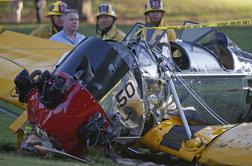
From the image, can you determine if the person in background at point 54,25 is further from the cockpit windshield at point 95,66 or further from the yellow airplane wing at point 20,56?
the cockpit windshield at point 95,66

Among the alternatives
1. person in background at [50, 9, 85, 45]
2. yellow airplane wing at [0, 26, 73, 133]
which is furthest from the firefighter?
yellow airplane wing at [0, 26, 73, 133]

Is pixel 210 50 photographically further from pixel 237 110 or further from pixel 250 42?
pixel 250 42

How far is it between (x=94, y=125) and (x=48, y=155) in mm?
698

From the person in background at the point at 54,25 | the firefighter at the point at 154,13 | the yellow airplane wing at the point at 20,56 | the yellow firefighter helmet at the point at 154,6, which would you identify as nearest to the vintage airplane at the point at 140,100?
the yellow airplane wing at the point at 20,56

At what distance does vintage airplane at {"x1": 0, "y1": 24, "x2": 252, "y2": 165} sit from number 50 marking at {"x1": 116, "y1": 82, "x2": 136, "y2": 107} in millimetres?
12

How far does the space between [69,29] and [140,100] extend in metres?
4.67

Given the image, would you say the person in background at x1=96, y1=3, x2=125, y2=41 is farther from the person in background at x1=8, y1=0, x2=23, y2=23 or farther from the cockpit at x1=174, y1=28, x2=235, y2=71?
the person in background at x1=8, y1=0, x2=23, y2=23

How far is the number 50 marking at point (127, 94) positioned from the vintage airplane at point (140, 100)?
1 centimetres

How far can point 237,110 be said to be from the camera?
424 inches

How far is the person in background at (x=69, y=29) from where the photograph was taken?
45.0 ft

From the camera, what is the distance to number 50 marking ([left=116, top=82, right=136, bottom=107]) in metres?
9.34

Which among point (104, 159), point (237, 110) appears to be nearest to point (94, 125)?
point (104, 159)

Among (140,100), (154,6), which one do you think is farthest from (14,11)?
(140,100)

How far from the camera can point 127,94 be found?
942cm
